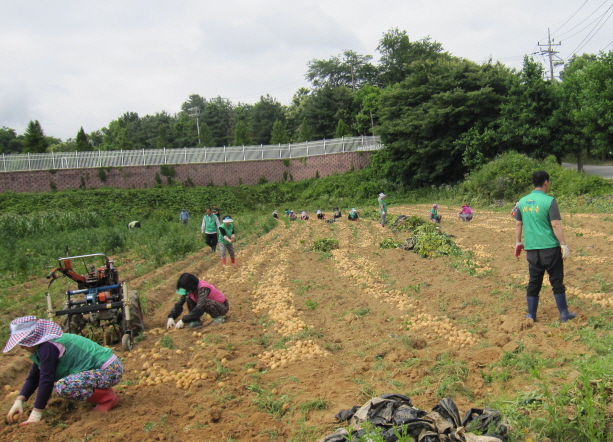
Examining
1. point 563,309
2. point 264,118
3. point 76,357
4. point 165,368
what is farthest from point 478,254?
point 264,118

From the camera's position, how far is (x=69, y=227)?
2347 cm

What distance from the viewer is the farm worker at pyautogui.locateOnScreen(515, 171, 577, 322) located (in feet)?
19.1

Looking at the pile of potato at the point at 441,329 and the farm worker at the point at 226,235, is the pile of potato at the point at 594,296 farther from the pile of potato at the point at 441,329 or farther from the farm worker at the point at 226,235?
the farm worker at the point at 226,235

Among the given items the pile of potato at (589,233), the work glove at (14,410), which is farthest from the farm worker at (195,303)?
the pile of potato at (589,233)

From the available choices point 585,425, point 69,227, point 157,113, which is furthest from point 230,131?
point 585,425

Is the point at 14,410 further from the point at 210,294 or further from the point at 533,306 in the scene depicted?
the point at 533,306

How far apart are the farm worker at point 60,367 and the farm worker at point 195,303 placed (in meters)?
2.39

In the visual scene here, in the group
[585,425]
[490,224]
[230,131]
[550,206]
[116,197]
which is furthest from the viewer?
[230,131]

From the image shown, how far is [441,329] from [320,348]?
1.72 meters

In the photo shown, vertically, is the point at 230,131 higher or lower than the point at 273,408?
higher

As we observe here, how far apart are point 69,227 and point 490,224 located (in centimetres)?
1989

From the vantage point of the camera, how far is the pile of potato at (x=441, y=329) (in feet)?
19.3

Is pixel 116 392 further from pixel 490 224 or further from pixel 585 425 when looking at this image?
pixel 490 224

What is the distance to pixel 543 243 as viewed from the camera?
5.87 m
